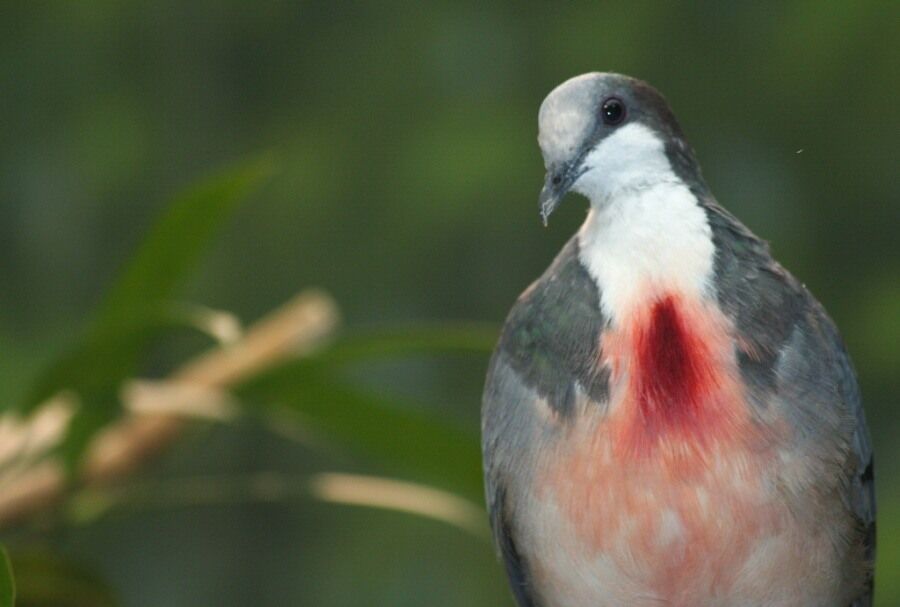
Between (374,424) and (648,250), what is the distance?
484mm

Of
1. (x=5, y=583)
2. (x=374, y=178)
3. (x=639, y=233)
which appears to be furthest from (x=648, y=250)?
(x=374, y=178)

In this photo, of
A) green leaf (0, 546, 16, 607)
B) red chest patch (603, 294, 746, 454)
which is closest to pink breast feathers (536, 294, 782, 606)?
red chest patch (603, 294, 746, 454)

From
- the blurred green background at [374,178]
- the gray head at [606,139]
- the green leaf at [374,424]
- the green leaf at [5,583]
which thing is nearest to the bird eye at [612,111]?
the gray head at [606,139]

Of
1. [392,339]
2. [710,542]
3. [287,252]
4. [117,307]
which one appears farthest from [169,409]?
[287,252]

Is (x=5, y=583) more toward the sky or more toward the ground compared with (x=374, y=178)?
more toward the sky

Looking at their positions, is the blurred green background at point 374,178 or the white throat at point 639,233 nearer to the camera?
the white throat at point 639,233

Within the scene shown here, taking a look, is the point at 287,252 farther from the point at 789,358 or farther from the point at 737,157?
the point at 789,358

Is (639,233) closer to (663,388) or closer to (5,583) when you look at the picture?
(663,388)

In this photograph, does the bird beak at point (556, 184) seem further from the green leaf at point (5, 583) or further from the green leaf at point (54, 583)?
the green leaf at point (54, 583)

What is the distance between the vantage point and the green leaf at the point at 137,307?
974 mm

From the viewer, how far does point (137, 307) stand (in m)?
1.02

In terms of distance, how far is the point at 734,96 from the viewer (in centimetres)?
173

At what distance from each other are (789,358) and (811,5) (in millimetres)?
1160

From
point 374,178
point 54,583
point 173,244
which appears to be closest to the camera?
point 54,583
